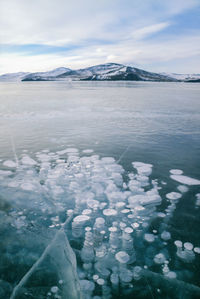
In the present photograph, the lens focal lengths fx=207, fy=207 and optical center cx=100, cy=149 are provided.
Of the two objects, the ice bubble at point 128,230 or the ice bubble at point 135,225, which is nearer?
the ice bubble at point 128,230

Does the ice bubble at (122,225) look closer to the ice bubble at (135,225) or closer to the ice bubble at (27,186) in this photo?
the ice bubble at (135,225)

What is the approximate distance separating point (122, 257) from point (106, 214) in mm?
1559

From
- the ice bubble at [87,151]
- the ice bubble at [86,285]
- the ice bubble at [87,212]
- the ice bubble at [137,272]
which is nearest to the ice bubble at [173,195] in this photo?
the ice bubble at [87,212]

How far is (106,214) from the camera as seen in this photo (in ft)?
20.1

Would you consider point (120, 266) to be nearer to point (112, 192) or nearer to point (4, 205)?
point (112, 192)

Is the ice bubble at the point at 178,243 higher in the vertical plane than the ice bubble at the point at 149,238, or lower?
higher

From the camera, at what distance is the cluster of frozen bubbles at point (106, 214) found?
14.3 ft

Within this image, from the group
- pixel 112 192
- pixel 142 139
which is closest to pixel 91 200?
pixel 112 192

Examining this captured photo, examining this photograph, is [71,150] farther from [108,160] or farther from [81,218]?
[81,218]

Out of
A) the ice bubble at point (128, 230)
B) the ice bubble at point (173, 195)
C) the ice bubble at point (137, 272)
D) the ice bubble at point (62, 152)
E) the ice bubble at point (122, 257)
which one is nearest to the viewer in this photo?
the ice bubble at point (137, 272)

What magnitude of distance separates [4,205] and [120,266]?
13.5 ft

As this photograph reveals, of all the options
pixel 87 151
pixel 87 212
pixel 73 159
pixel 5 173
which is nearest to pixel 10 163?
pixel 5 173

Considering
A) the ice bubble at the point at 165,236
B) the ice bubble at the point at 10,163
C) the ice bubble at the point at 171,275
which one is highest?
the ice bubble at the point at 10,163

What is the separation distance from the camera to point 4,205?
6559 mm
